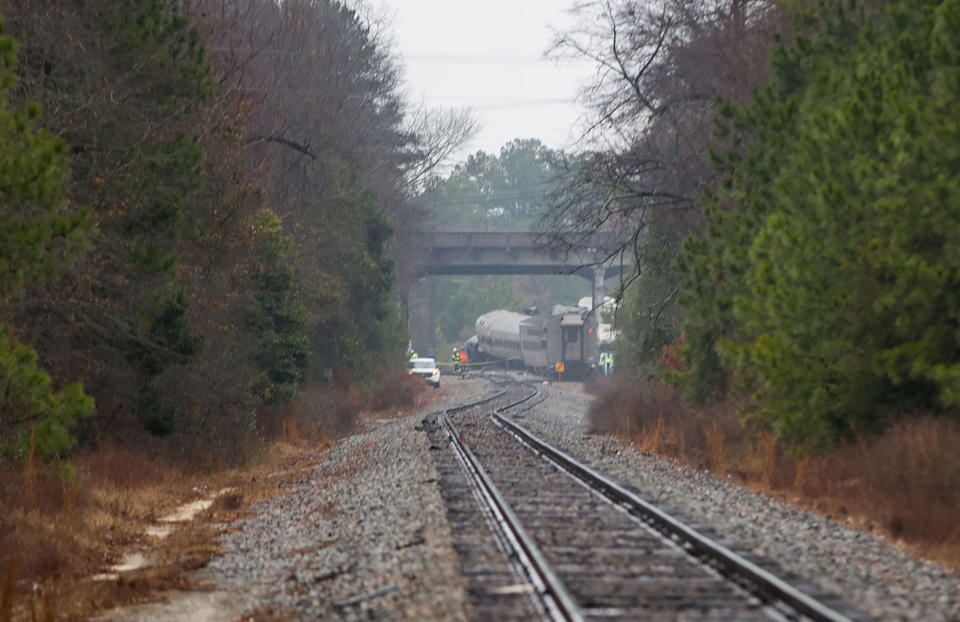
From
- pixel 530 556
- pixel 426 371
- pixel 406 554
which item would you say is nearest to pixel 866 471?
pixel 530 556

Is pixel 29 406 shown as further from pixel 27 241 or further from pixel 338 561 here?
pixel 338 561

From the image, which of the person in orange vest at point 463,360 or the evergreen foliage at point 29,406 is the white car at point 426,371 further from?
the evergreen foliage at point 29,406

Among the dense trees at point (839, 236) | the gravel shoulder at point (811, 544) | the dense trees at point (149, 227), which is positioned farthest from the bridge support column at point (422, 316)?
the gravel shoulder at point (811, 544)

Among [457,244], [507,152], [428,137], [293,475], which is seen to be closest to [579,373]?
[457,244]

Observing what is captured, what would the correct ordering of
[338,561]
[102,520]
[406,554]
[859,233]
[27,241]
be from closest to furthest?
[406,554] < [338,561] < [27,241] < [859,233] < [102,520]

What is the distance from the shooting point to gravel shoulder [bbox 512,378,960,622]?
8.20 meters

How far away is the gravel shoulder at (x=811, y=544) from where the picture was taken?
26.9 ft

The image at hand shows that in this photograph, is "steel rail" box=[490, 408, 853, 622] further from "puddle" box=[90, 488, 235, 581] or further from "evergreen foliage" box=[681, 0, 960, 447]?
"puddle" box=[90, 488, 235, 581]

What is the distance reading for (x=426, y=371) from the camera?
6469cm

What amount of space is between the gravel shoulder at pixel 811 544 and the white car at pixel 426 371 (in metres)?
44.4

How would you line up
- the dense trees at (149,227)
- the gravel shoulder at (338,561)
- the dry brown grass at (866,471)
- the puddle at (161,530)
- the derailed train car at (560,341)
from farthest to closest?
1. the derailed train car at (560,341)
2. the dense trees at (149,227)
3. the dry brown grass at (866,471)
4. the puddle at (161,530)
5. the gravel shoulder at (338,561)

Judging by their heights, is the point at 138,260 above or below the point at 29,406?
above

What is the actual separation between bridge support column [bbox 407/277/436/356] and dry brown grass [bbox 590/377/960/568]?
285 feet

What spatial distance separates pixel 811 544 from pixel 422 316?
109m
